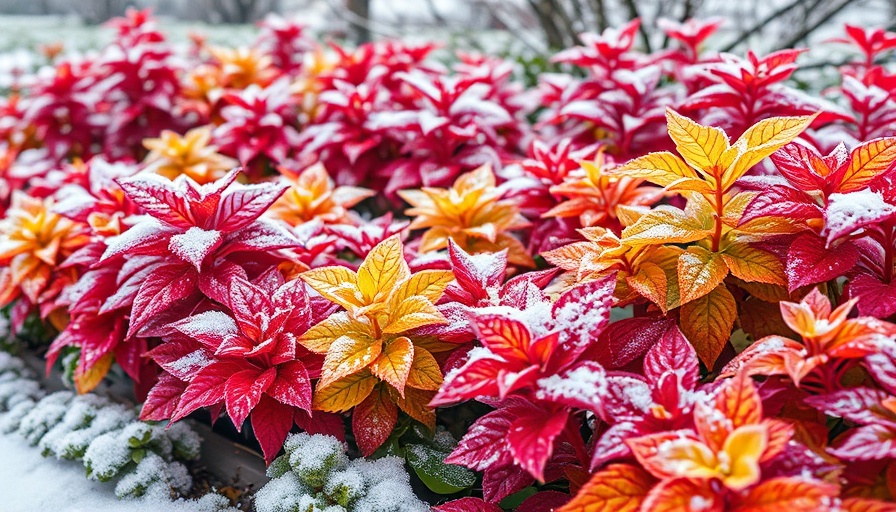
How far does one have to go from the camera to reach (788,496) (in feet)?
2.37

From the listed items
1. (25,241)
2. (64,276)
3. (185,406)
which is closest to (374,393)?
(185,406)

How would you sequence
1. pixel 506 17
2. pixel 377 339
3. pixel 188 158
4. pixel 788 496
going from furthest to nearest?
1. pixel 506 17
2. pixel 188 158
3. pixel 377 339
4. pixel 788 496

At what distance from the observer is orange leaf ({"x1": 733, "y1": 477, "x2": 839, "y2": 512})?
2.32 ft

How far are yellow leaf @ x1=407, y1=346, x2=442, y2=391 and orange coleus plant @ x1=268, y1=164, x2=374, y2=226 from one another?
0.56 metres

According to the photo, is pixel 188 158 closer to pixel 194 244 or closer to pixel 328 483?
pixel 194 244

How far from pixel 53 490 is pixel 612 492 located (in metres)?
1.11

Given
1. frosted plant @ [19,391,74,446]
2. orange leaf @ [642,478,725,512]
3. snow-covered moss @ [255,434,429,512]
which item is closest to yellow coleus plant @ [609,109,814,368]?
orange leaf @ [642,478,725,512]

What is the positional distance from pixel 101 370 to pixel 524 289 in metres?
1.00

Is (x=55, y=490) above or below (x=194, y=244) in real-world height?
below

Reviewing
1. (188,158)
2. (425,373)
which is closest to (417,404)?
(425,373)

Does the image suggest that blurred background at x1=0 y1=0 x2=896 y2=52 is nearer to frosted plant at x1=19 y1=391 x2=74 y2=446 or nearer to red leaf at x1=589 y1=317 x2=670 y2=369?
red leaf at x1=589 y1=317 x2=670 y2=369

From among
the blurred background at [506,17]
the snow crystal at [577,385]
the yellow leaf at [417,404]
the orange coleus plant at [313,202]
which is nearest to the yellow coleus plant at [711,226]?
the snow crystal at [577,385]

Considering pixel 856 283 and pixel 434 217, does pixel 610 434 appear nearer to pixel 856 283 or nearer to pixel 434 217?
pixel 856 283

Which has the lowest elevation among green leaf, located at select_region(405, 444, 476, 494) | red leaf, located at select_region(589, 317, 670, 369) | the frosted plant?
the frosted plant
